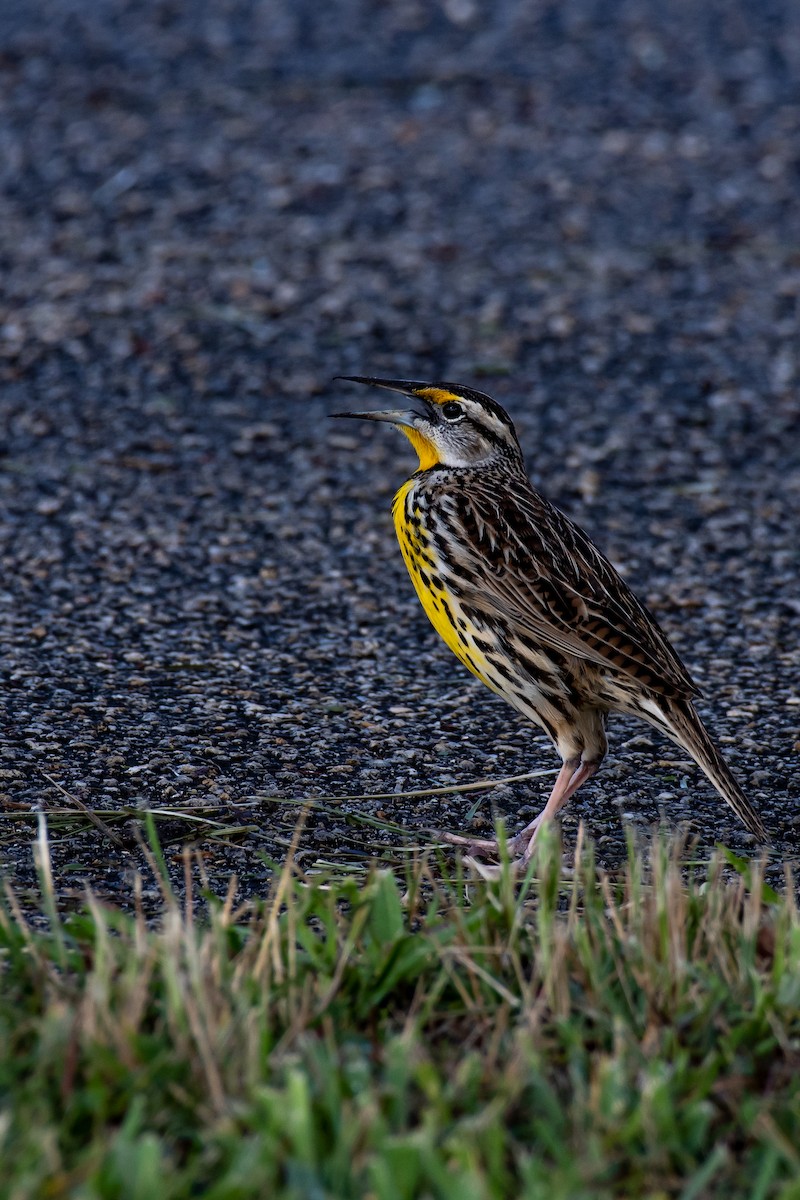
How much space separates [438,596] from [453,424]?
0.75 metres

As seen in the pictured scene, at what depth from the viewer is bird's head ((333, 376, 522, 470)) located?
5.50m

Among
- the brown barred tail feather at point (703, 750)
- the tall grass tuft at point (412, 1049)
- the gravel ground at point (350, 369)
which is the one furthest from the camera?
the gravel ground at point (350, 369)

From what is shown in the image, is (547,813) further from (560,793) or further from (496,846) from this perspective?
(496,846)

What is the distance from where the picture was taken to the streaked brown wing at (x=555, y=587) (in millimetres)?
4812

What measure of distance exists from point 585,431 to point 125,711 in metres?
3.51

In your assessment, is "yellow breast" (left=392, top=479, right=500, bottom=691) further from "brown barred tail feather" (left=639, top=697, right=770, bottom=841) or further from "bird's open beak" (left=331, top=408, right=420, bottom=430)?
"brown barred tail feather" (left=639, top=697, right=770, bottom=841)

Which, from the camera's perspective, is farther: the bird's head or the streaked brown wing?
the bird's head

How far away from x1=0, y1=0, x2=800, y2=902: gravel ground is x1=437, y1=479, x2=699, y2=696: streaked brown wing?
504mm

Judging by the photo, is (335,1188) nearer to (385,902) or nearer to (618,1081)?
(618,1081)

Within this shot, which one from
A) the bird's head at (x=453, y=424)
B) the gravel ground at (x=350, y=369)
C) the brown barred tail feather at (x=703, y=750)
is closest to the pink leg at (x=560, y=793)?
the gravel ground at (x=350, y=369)

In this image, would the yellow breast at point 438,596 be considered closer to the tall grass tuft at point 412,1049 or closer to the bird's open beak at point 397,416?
the bird's open beak at point 397,416

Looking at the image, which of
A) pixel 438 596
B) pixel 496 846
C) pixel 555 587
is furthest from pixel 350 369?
pixel 496 846

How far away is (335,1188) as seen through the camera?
8.98ft

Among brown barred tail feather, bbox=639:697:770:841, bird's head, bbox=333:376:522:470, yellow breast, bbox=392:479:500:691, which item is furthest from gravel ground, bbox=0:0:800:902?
bird's head, bbox=333:376:522:470
